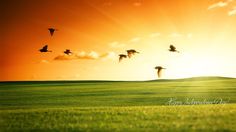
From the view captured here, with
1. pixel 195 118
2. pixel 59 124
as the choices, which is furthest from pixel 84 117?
pixel 195 118

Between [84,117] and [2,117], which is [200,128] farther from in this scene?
[2,117]

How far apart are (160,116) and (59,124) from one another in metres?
4.73

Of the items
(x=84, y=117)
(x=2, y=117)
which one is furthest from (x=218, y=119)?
(x=2, y=117)

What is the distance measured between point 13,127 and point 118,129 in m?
4.80

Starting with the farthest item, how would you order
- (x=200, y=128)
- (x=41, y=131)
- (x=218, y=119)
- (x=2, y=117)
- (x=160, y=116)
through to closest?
(x=2, y=117) → (x=160, y=116) → (x=218, y=119) → (x=41, y=131) → (x=200, y=128)

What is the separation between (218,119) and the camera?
16.5 m

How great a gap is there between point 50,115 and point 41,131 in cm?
516

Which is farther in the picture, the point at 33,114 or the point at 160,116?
the point at 33,114

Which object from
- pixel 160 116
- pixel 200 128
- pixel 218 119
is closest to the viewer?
pixel 200 128

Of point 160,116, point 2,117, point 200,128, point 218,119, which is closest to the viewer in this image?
point 200,128

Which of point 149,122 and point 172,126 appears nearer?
point 172,126

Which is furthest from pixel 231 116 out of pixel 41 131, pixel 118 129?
pixel 41 131

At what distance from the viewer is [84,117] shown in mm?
18906

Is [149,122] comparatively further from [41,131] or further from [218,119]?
[41,131]
